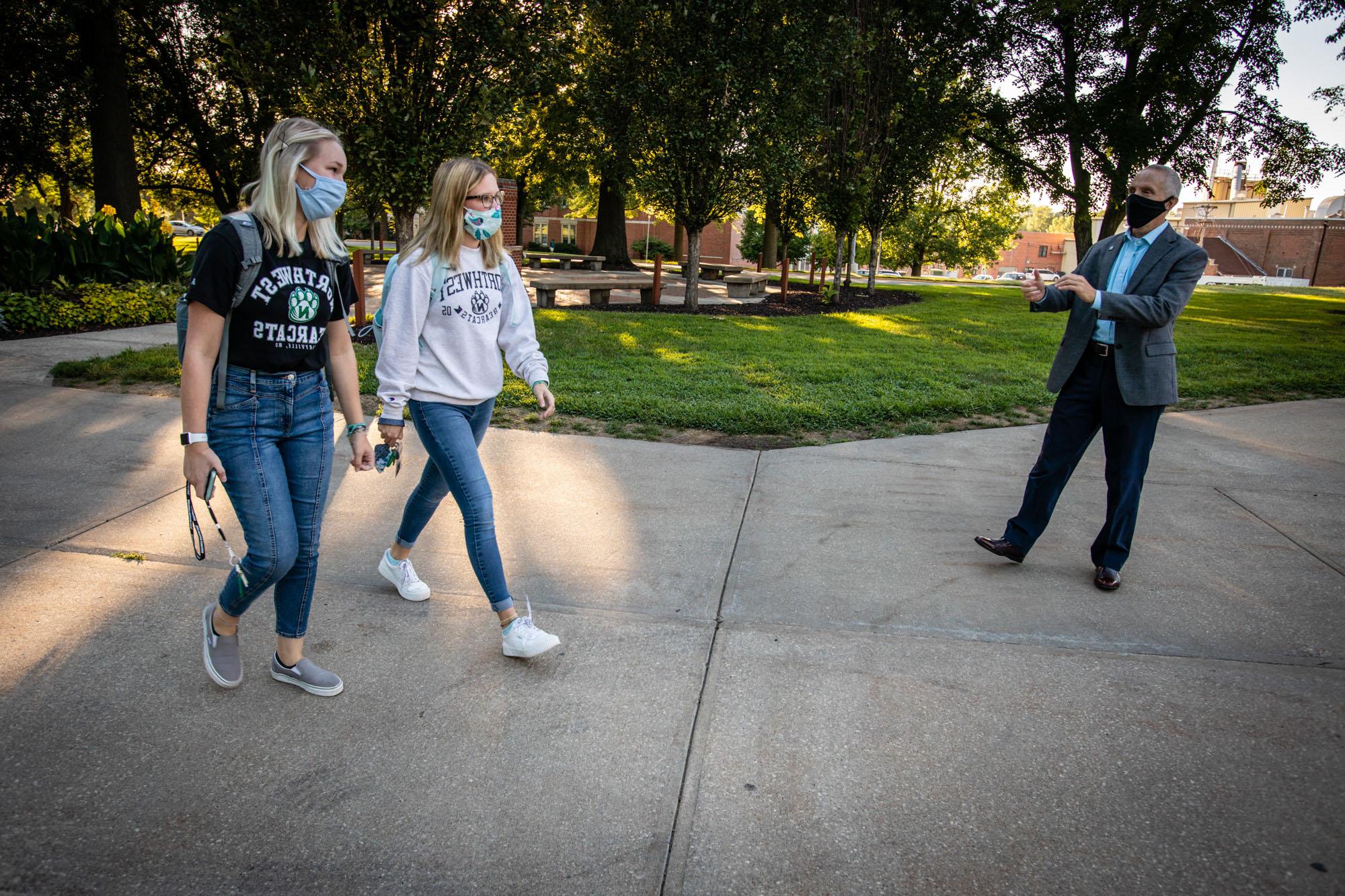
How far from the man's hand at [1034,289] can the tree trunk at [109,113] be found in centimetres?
1456

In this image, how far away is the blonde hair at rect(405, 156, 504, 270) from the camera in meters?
3.07

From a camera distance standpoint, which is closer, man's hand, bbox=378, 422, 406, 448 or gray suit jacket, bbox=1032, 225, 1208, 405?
man's hand, bbox=378, 422, 406, 448

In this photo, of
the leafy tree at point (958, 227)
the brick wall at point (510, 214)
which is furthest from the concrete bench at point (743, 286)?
the leafy tree at point (958, 227)

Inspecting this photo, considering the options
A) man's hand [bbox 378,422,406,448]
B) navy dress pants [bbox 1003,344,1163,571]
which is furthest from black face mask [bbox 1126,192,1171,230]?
man's hand [bbox 378,422,406,448]

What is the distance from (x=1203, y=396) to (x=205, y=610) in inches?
347

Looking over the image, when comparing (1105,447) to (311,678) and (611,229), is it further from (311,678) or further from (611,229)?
(611,229)

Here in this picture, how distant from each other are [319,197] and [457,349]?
73 cm

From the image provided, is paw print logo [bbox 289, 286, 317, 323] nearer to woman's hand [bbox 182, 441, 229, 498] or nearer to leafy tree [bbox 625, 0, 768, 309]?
woman's hand [bbox 182, 441, 229, 498]

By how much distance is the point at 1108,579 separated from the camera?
3850 millimetres

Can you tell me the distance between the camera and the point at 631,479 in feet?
17.3

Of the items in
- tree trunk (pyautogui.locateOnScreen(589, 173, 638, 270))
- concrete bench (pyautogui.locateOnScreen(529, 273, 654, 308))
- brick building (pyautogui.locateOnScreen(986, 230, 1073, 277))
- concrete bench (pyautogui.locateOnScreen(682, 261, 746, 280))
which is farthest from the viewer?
brick building (pyautogui.locateOnScreen(986, 230, 1073, 277))

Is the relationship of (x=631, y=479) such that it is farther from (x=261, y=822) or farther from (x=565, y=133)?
(x=565, y=133)

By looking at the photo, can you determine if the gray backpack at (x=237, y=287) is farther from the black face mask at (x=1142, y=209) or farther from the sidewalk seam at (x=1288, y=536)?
the sidewalk seam at (x=1288, y=536)

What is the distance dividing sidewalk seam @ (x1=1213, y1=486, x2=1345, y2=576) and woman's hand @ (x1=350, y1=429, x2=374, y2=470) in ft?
14.8
